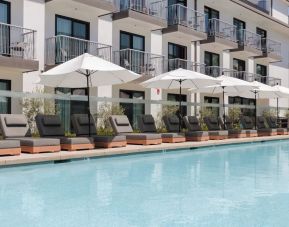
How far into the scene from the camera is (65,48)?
63.4 ft

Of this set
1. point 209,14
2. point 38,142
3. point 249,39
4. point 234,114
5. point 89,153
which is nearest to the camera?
point 38,142

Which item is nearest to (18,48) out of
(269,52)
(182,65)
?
(182,65)

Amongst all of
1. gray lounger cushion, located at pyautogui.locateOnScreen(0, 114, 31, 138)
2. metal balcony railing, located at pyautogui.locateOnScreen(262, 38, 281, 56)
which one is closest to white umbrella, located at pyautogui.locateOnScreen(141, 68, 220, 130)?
gray lounger cushion, located at pyautogui.locateOnScreen(0, 114, 31, 138)

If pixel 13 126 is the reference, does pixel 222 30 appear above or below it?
above

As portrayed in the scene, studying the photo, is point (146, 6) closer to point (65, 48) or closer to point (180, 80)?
point (65, 48)

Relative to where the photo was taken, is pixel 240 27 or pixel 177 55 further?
pixel 240 27

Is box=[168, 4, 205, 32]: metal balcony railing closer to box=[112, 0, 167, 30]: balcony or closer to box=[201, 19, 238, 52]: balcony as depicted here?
box=[112, 0, 167, 30]: balcony

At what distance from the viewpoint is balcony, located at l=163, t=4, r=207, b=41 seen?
25000 millimetres

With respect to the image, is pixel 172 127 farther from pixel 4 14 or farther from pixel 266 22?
pixel 266 22

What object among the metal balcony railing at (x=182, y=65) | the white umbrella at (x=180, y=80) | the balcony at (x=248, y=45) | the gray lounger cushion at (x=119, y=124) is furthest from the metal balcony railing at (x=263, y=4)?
the gray lounger cushion at (x=119, y=124)

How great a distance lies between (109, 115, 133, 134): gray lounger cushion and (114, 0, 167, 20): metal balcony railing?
28.0ft

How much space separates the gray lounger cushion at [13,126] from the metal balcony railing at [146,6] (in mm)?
11698

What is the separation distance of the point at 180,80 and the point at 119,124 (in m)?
3.77

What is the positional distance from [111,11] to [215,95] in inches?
467
